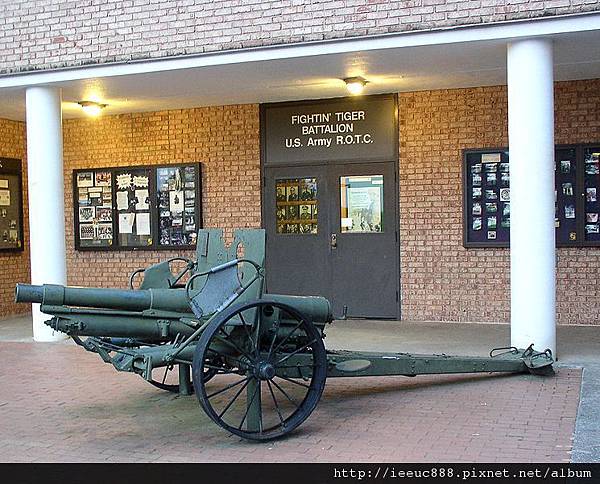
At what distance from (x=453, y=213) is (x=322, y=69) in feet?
10.1

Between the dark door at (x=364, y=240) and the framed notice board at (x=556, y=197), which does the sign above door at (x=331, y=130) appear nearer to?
the dark door at (x=364, y=240)

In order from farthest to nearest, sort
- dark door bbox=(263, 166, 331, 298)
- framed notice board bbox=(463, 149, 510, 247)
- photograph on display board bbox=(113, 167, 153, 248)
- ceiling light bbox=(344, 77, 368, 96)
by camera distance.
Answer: photograph on display board bbox=(113, 167, 153, 248)
dark door bbox=(263, 166, 331, 298)
framed notice board bbox=(463, 149, 510, 247)
ceiling light bbox=(344, 77, 368, 96)

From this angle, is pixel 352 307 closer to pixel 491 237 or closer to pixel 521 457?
pixel 491 237

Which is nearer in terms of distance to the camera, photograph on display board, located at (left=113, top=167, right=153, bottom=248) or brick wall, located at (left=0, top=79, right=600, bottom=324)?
brick wall, located at (left=0, top=79, right=600, bottom=324)

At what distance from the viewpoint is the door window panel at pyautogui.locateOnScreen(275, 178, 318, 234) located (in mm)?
12586

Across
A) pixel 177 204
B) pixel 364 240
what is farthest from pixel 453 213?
pixel 177 204

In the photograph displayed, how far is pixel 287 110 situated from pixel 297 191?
1.25 metres

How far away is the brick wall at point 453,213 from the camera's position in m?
11.3

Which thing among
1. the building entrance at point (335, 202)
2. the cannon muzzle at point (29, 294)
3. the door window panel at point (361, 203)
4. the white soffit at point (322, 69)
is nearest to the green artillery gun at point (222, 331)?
the cannon muzzle at point (29, 294)

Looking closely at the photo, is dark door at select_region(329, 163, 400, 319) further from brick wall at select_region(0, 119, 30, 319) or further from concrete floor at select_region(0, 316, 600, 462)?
brick wall at select_region(0, 119, 30, 319)

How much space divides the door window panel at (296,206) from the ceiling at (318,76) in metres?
1.30

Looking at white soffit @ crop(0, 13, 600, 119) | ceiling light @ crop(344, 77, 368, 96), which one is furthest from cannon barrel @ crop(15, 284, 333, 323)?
ceiling light @ crop(344, 77, 368, 96)

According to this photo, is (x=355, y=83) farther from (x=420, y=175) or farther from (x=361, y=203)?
(x=361, y=203)

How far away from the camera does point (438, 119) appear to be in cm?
1186
